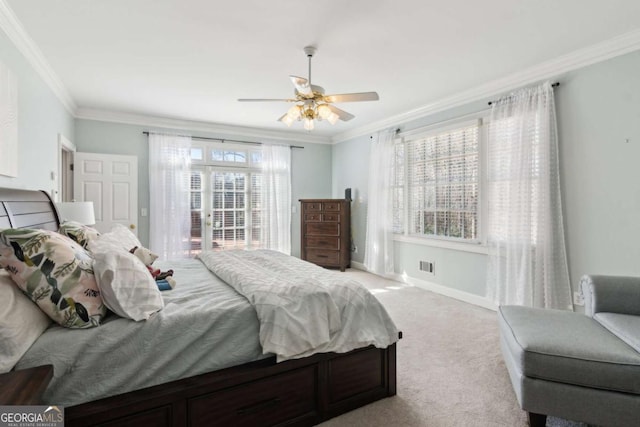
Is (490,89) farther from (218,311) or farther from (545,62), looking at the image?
(218,311)

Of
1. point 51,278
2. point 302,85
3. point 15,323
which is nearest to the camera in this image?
point 15,323

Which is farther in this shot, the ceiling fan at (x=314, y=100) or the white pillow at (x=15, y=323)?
the ceiling fan at (x=314, y=100)

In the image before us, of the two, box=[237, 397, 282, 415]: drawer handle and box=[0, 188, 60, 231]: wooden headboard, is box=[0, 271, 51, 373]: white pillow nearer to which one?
box=[0, 188, 60, 231]: wooden headboard

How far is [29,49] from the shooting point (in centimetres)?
269

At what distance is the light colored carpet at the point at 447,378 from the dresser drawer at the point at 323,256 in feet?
6.85

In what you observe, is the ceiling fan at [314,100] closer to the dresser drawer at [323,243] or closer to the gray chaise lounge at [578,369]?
the gray chaise lounge at [578,369]

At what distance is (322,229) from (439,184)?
7.39ft

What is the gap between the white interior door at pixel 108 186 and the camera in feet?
14.4

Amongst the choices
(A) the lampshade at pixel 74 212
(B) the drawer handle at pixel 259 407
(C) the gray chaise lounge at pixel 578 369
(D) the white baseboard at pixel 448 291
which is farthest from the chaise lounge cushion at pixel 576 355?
(A) the lampshade at pixel 74 212

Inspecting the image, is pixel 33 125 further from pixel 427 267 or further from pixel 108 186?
pixel 427 267

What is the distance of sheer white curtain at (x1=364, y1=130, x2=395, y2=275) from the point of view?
5004mm

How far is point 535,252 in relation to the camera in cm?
312

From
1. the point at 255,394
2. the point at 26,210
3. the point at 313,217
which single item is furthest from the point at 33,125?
the point at 313,217

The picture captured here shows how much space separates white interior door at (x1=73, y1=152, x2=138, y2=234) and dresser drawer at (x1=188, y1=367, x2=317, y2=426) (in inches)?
156
